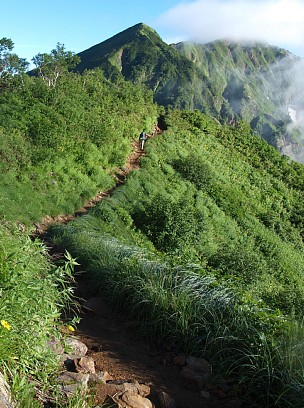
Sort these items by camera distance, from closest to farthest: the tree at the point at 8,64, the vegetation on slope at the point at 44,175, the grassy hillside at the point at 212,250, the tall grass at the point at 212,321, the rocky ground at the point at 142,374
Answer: the vegetation on slope at the point at 44,175 < the rocky ground at the point at 142,374 < the tall grass at the point at 212,321 < the grassy hillside at the point at 212,250 < the tree at the point at 8,64

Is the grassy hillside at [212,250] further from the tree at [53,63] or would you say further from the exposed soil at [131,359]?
the tree at [53,63]

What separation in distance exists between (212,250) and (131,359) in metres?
13.3

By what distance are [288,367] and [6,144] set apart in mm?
14402

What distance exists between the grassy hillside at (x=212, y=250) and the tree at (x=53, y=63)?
724cm

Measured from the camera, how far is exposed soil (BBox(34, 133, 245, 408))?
517 cm

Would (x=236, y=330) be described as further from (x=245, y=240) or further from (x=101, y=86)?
(x=101, y=86)

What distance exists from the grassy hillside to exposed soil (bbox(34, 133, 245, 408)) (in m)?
0.24

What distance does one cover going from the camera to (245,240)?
2220 centimetres

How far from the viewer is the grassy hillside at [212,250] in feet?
18.6

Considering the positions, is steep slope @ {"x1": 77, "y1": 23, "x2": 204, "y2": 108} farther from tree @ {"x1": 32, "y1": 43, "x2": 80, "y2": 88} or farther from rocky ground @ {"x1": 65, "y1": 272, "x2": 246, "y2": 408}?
rocky ground @ {"x1": 65, "y1": 272, "x2": 246, "y2": 408}

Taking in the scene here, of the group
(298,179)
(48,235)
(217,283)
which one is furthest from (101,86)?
(217,283)

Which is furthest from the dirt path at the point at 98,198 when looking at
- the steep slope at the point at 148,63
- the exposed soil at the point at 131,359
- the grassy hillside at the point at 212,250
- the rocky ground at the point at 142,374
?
the steep slope at the point at 148,63

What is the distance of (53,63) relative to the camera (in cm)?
2811

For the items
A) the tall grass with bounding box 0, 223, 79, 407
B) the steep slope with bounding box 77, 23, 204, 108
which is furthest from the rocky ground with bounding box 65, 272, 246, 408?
the steep slope with bounding box 77, 23, 204, 108
